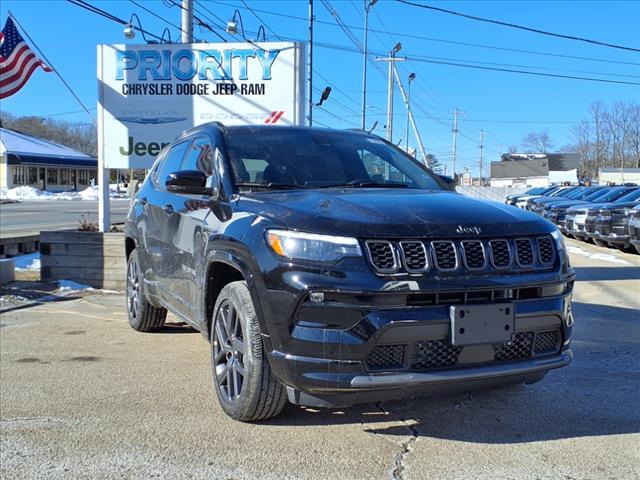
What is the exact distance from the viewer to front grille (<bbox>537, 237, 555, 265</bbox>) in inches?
133

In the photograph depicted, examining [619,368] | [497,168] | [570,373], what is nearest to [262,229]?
[570,373]

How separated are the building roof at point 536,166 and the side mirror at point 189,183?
90.7m

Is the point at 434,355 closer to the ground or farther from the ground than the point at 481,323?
closer to the ground

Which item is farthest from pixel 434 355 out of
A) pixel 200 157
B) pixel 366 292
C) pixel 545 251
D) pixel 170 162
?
pixel 170 162

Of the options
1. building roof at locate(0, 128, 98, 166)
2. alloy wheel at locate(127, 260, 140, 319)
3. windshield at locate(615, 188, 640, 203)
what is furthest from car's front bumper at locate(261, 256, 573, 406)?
building roof at locate(0, 128, 98, 166)

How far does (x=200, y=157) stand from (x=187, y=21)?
9.33 metres

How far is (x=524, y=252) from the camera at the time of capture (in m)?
3.31

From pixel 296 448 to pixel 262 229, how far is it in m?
1.22

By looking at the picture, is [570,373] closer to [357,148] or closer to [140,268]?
[357,148]

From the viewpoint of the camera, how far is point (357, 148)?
4859 mm

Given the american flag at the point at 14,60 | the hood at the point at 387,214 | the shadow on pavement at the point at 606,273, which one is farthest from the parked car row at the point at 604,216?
the american flag at the point at 14,60

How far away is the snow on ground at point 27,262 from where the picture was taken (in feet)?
32.9

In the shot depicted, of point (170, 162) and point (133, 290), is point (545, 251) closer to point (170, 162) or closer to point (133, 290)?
point (170, 162)

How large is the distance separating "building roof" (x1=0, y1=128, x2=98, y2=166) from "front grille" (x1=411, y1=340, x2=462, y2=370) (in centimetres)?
5704
